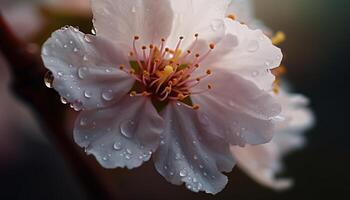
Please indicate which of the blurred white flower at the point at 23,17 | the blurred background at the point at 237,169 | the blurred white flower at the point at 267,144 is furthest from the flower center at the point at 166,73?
the blurred background at the point at 237,169

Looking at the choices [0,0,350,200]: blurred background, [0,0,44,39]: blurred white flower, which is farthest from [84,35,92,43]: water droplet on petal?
[0,0,350,200]: blurred background

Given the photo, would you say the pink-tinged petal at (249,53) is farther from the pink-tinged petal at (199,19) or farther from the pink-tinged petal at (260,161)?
the pink-tinged petal at (260,161)

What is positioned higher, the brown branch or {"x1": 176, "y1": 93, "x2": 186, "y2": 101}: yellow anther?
{"x1": 176, "y1": 93, "x2": 186, "y2": 101}: yellow anther

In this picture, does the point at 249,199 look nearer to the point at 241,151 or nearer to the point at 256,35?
the point at 241,151

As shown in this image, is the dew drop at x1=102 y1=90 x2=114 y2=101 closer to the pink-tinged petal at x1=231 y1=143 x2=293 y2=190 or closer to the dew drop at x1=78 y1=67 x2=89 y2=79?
the dew drop at x1=78 y1=67 x2=89 y2=79

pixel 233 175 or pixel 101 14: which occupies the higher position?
pixel 101 14

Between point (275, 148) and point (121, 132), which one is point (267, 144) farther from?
point (121, 132)

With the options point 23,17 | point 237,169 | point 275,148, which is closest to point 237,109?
point 275,148

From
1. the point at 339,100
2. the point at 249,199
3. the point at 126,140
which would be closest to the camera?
the point at 126,140

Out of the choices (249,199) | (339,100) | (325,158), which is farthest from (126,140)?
(339,100)
